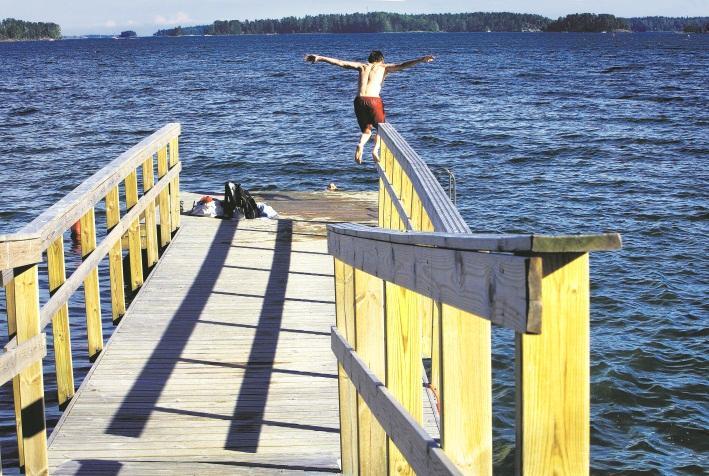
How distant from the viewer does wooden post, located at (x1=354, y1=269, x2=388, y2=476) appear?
3996mm

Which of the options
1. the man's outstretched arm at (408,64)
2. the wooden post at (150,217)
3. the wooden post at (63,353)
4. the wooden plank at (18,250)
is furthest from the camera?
the man's outstretched arm at (408,64)

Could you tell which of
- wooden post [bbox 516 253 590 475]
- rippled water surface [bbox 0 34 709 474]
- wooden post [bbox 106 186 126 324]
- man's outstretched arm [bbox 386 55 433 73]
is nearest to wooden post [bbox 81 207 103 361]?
wooden post [bbox 106 186 126 324]

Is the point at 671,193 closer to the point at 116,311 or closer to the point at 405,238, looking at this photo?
the point at 116,311

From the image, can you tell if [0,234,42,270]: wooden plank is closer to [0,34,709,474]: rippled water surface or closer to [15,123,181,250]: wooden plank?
[15,123,181,250]: wooden plank

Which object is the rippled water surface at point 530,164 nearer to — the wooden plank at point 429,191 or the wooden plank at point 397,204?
the wooden plank at point 397,204

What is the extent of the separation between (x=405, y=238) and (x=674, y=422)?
7441mm

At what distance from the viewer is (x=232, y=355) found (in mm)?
7074

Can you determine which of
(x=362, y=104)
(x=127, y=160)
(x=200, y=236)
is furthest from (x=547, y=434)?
(x=362, y=104)

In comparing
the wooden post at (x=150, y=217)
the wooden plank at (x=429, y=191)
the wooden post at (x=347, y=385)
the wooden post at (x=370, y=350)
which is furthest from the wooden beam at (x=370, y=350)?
the wooden post at (x=150, y=217)

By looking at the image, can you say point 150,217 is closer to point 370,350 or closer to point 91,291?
point 91,291

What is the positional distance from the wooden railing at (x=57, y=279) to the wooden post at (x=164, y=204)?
0.61 ft

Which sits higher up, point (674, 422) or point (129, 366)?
point (129, 366)

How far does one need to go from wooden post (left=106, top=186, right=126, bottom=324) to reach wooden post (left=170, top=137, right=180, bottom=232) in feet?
8.13

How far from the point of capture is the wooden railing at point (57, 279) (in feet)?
15.0
